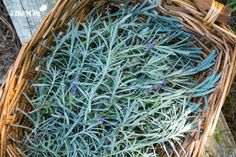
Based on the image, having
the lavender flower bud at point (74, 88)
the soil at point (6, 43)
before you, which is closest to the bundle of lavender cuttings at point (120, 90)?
the lavender flower bud at point (74, 88)

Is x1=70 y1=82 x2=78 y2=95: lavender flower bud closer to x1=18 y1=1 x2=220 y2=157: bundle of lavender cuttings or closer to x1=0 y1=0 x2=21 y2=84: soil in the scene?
x1=18 y1=1 x2=220 y2=157: bundle of lavender cuttings

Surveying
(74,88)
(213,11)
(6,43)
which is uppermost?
(213,11)

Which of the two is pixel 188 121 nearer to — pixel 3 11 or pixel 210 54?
pixel 210 54

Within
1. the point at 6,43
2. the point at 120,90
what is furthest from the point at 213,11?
the point at 6,43

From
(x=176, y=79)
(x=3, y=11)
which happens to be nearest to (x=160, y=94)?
(x=176, y=79)

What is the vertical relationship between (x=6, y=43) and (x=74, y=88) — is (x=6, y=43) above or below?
below

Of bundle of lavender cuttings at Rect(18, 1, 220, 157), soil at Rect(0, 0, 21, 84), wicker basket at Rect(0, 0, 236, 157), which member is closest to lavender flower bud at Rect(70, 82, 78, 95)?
bundle of lavender cuttings at Rect(18, 1, 220, 157)

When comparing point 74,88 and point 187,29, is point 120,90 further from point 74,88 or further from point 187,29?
point 187,29
